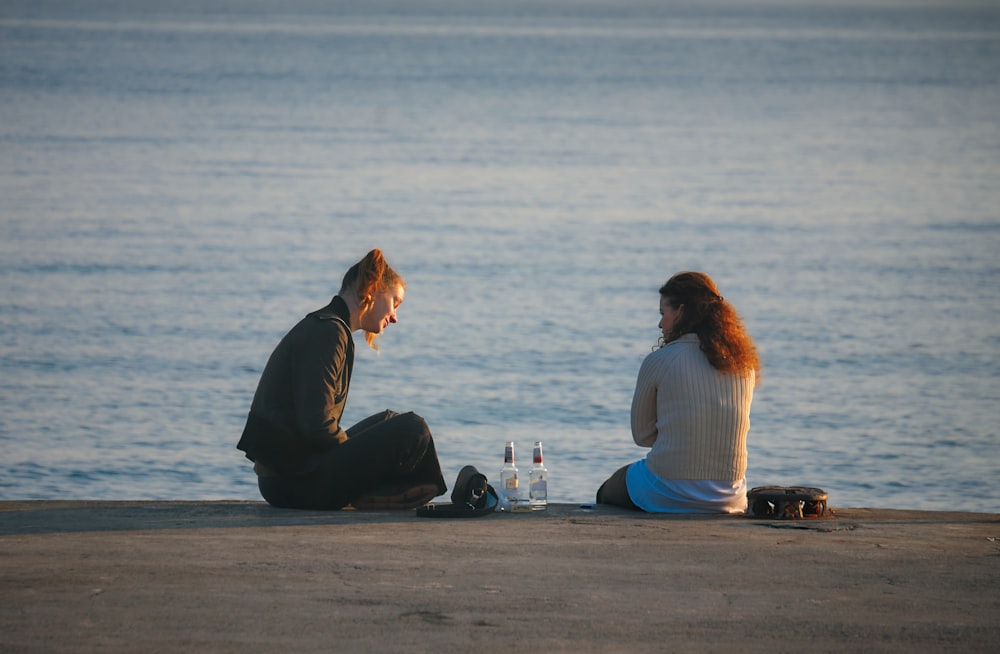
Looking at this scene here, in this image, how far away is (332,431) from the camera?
750cm

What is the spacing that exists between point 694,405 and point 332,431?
1.66 m

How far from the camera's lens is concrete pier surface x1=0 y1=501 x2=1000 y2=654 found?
554cm

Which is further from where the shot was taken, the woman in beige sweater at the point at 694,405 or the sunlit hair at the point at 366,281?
the sunlit hair at the point at 366,281

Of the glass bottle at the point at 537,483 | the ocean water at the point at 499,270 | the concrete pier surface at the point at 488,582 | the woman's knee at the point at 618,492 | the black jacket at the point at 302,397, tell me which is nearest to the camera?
the concrete pier surface at the point at 488,582

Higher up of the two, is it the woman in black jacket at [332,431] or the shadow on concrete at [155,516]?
the woman in black jacket at [332,431]

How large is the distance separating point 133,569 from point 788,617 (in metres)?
2.48

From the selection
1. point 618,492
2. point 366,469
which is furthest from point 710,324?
point 366,469

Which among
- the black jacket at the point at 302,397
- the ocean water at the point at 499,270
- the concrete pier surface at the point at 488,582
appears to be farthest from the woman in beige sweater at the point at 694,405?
the ocean water at the point at 499,270

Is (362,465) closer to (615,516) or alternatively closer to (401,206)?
(615,516)

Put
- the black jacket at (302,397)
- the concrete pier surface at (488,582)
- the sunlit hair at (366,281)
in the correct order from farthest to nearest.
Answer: the sunlit hair at (366,281) → the black jacket at (302,397) → the concrete pier surface at (488,582)

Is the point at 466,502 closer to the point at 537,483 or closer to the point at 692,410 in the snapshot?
the point at 537,483

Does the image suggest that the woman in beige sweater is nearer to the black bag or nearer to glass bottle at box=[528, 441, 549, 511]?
glass bottle at box=[528, 441, 549, 511]

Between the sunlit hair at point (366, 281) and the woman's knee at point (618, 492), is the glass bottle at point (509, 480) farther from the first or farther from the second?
the sunlit hair at point (366, 281)

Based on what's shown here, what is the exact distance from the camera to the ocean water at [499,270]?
44.0 feet
